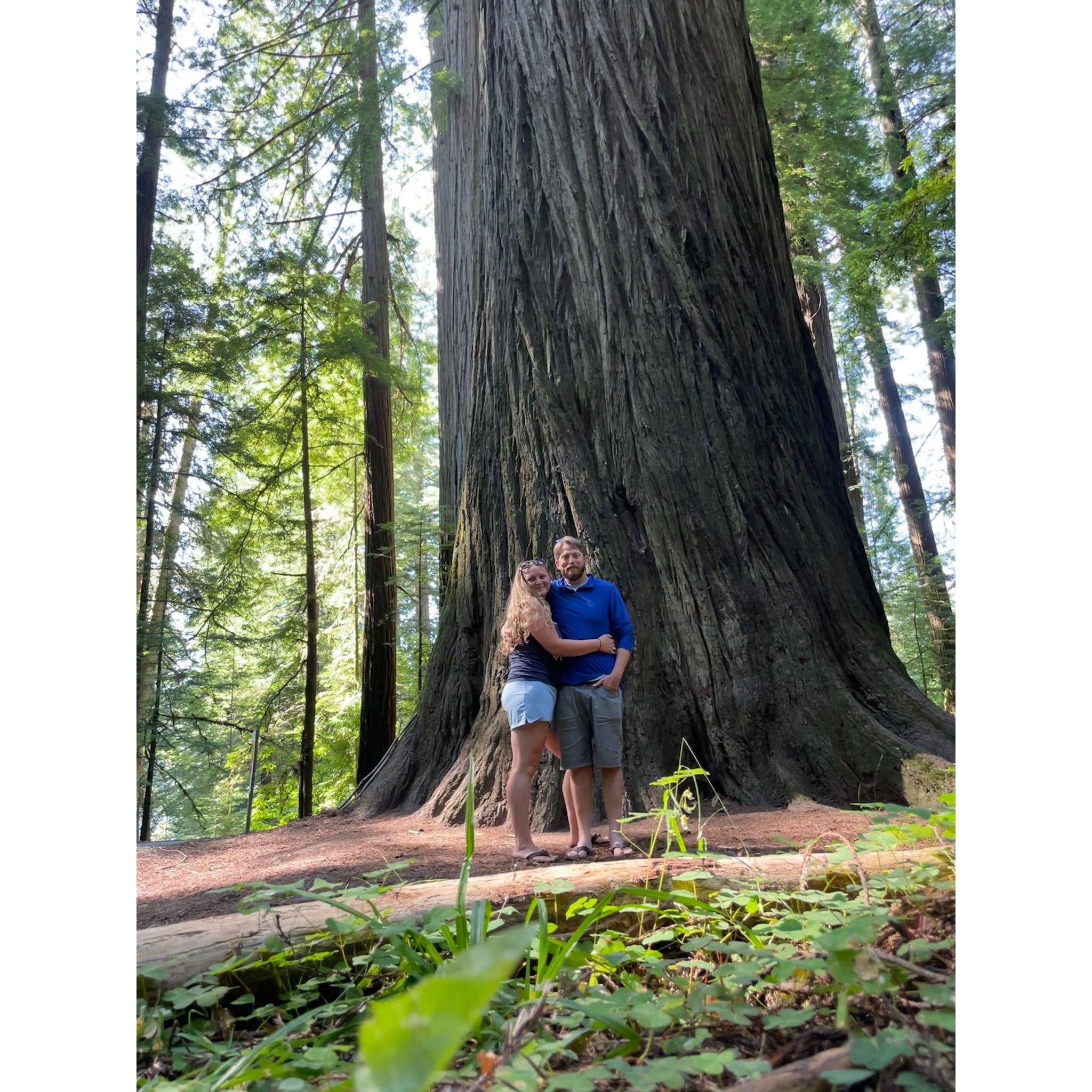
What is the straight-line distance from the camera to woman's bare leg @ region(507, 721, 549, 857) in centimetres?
302

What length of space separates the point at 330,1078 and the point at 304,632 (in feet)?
31.6

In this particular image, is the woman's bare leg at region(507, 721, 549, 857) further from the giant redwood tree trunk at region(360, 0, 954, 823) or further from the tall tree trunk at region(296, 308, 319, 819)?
the tall tree trunk at region(296, 308, 319, 819)

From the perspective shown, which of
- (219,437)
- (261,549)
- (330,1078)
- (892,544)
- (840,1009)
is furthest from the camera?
(261,549)

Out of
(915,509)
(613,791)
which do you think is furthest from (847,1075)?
(915,509)

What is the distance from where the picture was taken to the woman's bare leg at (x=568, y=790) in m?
3.06

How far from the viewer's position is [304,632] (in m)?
10.4

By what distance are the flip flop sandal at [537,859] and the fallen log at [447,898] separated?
87cm

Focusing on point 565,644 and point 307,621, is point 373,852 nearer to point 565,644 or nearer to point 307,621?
point 565,644

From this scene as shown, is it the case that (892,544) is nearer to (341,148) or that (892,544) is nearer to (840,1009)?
(341,148)

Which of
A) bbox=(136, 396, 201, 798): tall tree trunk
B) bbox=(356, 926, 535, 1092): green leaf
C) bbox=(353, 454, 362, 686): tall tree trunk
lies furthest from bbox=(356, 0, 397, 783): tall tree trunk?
bbox=(356, 926, 535, 1092): green leaf

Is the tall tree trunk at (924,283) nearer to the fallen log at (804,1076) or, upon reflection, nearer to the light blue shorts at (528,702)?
the light blue shorts at (528,702)

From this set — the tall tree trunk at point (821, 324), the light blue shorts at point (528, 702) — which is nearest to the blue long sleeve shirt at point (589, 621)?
the light blue shorts at point (528, 702)
